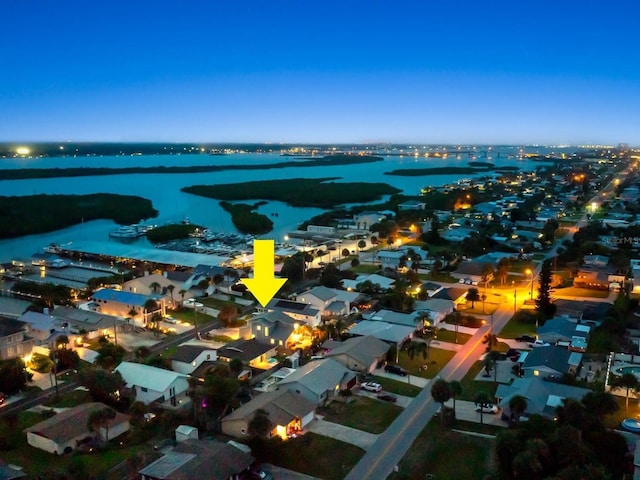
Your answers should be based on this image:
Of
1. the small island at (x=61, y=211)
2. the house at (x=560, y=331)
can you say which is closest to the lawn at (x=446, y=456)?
the house at (x=560, y=331)

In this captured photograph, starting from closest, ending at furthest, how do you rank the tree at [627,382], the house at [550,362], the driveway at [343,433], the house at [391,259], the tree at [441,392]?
1. the driveway at [343,433]
2. the tree at [441,392]
3. the tree at [627,382]
4. the house at [550,362]
5. the house at [391,259]

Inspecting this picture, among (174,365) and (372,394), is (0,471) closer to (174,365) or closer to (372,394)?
(174,365)

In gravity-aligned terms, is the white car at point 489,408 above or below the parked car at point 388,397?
above

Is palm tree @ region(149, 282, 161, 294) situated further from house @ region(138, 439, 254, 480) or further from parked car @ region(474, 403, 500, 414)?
parked car @ region(474, 403, 500, 414)

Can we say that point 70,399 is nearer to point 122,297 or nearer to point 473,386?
point 122,297

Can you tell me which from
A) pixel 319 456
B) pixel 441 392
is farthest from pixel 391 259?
pixel 319 456

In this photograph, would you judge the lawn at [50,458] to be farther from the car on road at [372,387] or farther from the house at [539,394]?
the house at [539,394]

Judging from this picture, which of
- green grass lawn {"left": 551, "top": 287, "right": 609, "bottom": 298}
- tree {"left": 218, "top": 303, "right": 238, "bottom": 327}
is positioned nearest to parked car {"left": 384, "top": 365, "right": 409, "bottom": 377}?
tree {"left": 218, "top": 303, "right": 238, "bottom": 327}
